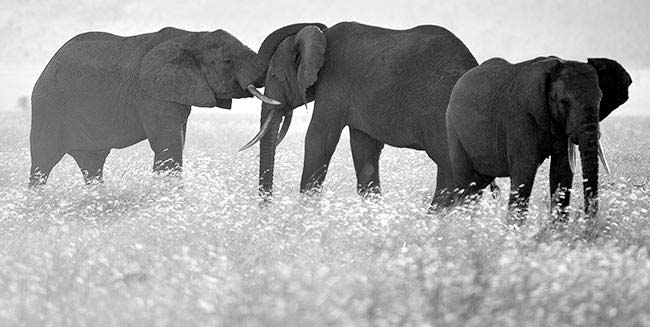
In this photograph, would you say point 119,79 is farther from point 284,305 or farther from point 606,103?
point 284,305

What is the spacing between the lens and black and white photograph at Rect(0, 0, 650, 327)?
6773mm

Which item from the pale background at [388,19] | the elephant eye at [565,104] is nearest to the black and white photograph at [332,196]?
the elephant eye at [565,104]

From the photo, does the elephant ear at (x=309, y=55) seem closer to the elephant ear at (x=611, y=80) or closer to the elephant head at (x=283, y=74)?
the elephant head at (x=283, y=74)

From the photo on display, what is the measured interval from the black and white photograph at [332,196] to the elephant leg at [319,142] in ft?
0.09

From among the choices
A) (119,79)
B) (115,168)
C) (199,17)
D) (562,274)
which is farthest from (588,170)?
(199,17)

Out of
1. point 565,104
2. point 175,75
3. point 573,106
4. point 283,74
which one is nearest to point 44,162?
point 175,75

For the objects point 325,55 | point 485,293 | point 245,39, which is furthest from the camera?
point 245,39

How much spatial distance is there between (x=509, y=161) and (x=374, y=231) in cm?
179

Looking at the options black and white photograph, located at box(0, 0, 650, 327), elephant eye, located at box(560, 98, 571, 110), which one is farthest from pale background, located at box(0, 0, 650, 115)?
elephant eye, located at box(560, 98, 571, 110)

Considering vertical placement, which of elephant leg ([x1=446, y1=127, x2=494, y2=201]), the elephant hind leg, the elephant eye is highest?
the elephant eye

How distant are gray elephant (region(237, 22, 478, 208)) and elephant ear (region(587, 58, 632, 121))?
2032 mm

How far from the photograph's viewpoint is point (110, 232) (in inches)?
414

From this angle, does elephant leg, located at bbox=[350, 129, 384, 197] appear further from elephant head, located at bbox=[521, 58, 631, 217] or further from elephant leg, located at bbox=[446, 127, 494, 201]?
elephant head, located at bbox=[521, 58, 631, 217]

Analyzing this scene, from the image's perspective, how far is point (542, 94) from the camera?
1049 cm
